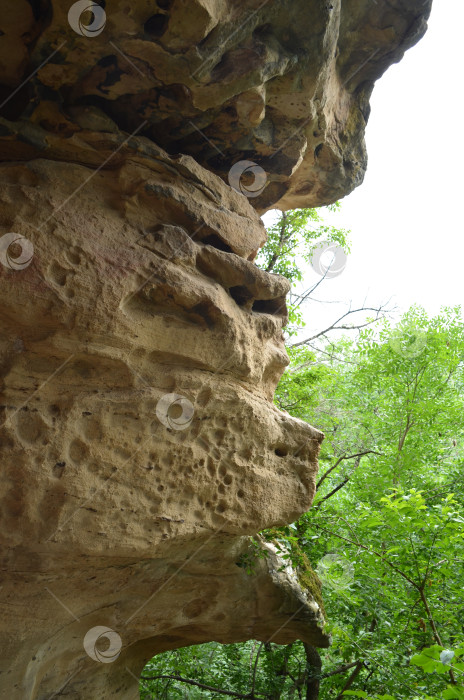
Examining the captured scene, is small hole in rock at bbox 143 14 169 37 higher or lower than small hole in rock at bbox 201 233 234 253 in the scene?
higher

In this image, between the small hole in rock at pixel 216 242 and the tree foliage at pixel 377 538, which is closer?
the small hole in rock at pixel 216 242

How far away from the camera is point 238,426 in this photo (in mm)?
3318

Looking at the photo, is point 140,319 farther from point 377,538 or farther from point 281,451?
point 377,538

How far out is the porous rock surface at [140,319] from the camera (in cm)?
271

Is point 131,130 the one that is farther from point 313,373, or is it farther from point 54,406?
point 313,373

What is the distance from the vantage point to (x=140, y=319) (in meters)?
3.01

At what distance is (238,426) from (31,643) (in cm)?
162

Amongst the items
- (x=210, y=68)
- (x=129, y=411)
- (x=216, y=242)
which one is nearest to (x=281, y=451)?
(x=129, y=411)

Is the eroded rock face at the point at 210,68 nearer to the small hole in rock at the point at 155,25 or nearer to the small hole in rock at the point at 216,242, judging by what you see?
the small hole in rock at the point at 155,25

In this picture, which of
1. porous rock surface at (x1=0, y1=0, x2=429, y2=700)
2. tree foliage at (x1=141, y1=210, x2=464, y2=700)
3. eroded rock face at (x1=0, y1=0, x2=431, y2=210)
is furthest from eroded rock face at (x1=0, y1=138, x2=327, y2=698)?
tree foliage at (x1=141, y1=210, x2=464, y2=700)

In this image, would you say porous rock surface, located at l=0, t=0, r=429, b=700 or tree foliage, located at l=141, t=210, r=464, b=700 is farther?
tree foliage, located at l=141, t=210, r=464, b=700

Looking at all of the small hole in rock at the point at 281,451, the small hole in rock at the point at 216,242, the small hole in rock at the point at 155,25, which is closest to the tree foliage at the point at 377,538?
the small hole in rock at the point at 281,451

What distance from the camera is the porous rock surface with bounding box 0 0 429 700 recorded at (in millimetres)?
2705

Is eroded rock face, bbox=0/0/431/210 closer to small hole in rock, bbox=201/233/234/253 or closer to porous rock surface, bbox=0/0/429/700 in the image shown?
porous rock surface, bbox=0/0/429/700
